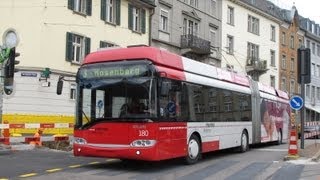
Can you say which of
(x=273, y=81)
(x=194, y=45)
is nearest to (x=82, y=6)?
(x=194, y=45)

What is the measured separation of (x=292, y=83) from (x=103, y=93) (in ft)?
182

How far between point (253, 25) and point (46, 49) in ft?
104

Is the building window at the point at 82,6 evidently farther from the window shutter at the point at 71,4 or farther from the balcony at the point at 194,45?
the balcony at the point at 194,45

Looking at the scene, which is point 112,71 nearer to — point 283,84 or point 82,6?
point 82,6

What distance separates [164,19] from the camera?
136 ft

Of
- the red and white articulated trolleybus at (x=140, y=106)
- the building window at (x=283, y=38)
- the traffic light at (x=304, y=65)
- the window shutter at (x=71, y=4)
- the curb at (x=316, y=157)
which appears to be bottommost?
the curb at (x=316, y=157)

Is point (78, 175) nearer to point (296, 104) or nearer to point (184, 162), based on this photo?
point (184, 162)

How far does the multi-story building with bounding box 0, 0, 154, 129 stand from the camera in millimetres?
29656

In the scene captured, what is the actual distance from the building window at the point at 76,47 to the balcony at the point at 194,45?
1175 centimetres

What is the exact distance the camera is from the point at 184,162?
1633 centimetres

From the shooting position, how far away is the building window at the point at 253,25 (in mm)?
56594

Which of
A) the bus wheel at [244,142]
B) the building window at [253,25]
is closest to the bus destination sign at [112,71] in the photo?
the bus wheel at [244,142]

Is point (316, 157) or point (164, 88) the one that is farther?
point (316, 157)

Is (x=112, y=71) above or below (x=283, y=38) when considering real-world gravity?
below
